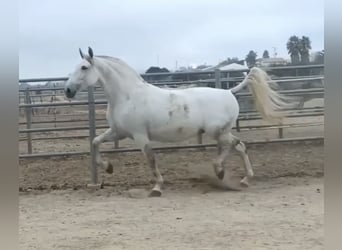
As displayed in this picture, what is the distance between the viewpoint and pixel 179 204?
4.05m

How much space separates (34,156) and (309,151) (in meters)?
3.37

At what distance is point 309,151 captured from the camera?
640 centimetres

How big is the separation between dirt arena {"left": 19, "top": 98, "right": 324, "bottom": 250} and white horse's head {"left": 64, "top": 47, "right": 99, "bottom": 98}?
967mm

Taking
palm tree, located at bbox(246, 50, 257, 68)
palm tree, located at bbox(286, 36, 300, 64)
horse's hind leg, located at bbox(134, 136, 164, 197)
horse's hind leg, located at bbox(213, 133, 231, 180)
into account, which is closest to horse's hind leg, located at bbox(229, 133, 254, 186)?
horse's hind leg, located at bbox(213, 133, 231, 180)

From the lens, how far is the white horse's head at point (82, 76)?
4.68 metres

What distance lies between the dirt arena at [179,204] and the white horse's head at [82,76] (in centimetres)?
97

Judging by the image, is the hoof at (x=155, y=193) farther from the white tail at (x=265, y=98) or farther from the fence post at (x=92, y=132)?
the white tail at (x=265, y=98)

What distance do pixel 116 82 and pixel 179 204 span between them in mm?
1365

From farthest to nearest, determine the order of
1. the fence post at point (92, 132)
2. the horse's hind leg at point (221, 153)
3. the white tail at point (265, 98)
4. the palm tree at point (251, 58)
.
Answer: the palm tree at point (251, 58)
the white tail at point (265, 98)
the fence post at point (92, 132)
the horse's hind leg at point (221, 153)

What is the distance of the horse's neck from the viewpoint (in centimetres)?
468

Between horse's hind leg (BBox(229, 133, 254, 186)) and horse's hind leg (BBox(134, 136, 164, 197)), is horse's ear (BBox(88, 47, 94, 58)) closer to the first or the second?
horse's hind leg (BBox(134, 136, 164, 197))

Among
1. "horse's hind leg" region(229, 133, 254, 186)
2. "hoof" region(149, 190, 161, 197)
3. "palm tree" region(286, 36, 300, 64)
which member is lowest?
"hoof" region(149, 190, 161, 197)

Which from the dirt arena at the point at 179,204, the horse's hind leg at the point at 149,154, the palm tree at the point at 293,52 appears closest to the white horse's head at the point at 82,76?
the horse's hind leg at the point at 149,154

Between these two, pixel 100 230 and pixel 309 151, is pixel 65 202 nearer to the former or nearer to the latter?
pixel 100 230
